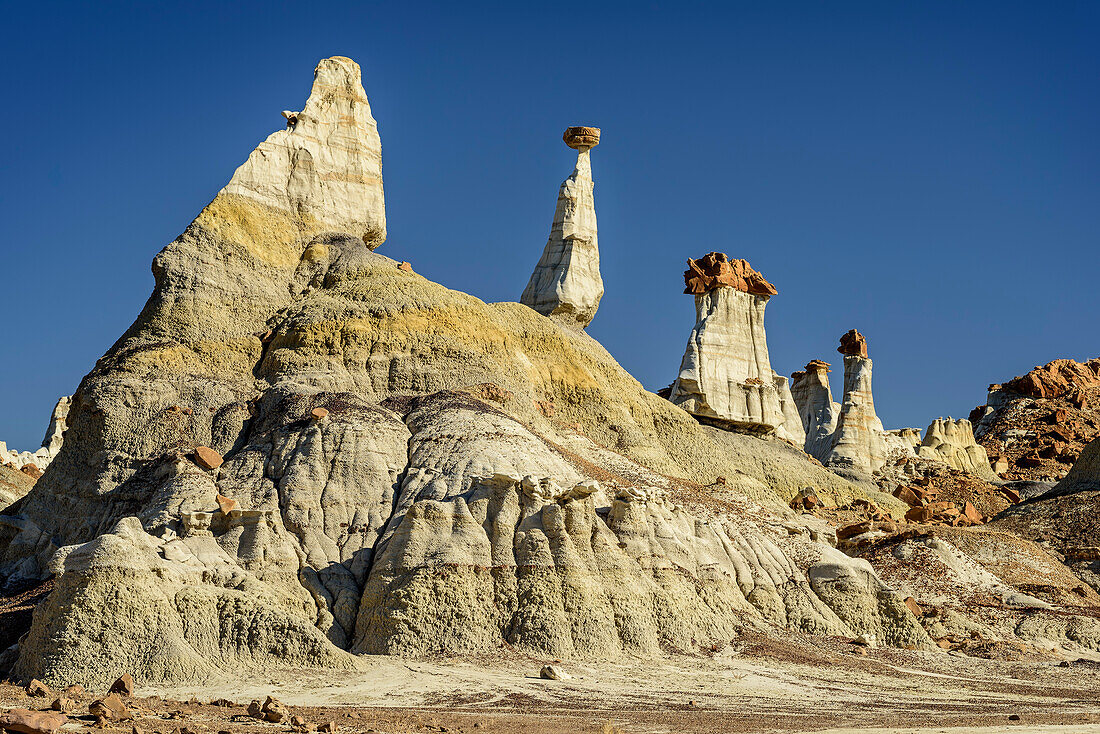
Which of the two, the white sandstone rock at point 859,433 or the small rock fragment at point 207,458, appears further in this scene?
the white sandstone rock at point 859,433

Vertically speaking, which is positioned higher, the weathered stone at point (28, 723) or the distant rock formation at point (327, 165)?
the distant rock formation at point (327, 165)

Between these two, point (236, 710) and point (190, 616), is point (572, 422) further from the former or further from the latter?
point (236, 710)

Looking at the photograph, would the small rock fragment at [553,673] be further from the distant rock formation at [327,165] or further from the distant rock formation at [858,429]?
the distant rock formation at [858,429]

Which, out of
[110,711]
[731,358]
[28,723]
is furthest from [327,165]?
[28,723]

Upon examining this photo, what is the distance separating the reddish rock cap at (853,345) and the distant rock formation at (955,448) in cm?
744

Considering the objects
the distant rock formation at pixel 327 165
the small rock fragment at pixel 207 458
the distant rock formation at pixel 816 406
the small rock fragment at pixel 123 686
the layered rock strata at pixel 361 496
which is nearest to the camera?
the small rock fragment at pixel 123 686

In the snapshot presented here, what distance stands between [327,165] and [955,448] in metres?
52.1

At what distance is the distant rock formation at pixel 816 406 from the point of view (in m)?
85.6

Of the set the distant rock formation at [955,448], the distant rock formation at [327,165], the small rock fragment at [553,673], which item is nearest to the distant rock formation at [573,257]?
the distant rock formation at [327,165]

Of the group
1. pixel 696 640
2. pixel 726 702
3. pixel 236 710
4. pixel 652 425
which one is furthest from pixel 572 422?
pixel 236 710

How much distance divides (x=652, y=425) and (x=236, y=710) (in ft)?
105

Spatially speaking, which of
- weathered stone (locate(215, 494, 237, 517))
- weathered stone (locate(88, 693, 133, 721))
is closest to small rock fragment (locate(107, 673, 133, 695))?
weathered stone (locate(88, 693, 133, 721))

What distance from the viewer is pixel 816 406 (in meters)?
90.1

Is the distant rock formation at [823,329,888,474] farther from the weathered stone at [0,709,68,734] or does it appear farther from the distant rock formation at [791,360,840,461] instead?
the weathered stone at [0,709,68,734]
